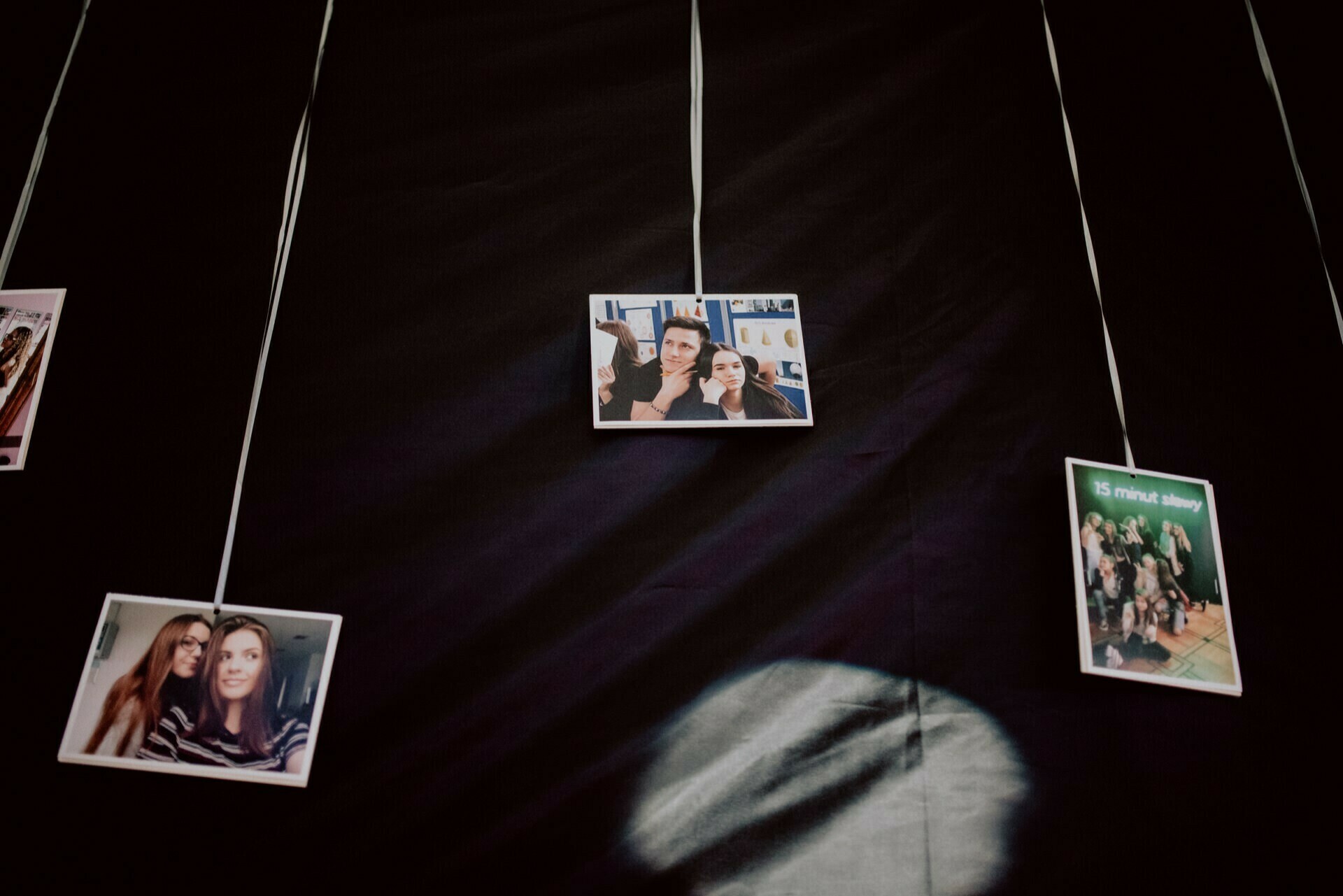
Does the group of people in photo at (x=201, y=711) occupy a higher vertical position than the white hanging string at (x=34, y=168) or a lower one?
lower

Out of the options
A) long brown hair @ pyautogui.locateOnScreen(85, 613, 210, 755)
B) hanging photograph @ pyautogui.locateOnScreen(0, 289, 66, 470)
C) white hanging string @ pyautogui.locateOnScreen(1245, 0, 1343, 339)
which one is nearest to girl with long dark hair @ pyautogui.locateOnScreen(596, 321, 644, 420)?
long brown hair @ pyautogui.locateOnScreen(85, 613, 210, 755)

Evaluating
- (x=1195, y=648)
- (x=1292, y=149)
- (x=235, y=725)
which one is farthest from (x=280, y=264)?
(x=1292, y=149)

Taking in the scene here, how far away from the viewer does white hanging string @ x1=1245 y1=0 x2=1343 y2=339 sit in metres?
1.17

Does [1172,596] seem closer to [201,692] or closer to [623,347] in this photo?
[623,347]

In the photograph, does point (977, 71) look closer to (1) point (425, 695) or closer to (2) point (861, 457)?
(2) point (861, 457)

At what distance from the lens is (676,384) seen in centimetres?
100

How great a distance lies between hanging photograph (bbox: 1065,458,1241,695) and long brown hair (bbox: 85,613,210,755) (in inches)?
36.1

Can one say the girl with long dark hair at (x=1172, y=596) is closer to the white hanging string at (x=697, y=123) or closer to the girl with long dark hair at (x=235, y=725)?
the white hanging string at (x=697, y=123)

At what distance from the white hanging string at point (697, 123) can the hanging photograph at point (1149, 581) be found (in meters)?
0.49

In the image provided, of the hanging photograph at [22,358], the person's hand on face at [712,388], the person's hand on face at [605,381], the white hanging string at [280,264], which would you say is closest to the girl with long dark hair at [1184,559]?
the person's hand on face at [712,388]

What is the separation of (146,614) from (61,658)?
0.33 ft

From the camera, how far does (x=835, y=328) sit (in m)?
1.07

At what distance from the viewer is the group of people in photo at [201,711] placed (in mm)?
847

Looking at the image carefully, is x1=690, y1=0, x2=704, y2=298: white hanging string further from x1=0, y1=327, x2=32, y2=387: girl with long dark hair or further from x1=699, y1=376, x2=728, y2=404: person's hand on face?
x1=0, y1=327, x2=32, y2=387: girl with long dark hair
